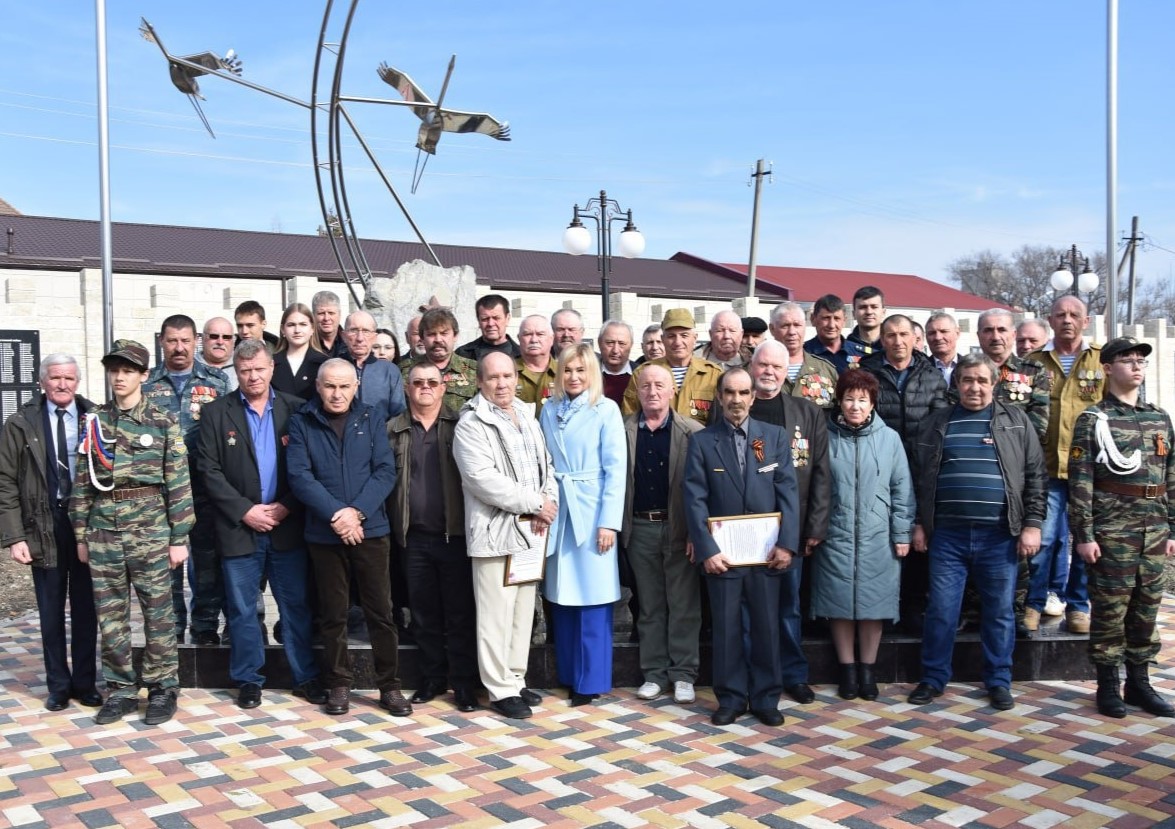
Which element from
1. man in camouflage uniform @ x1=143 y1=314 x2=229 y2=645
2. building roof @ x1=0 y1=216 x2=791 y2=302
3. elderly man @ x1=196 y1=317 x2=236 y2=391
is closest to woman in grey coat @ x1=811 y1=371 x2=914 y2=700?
man in camouflage uniform @ x1=143 y1=314 x2=229 y2=645

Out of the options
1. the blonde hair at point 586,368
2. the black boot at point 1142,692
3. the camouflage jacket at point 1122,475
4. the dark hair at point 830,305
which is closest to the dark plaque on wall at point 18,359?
the blonde hair at point 586,368

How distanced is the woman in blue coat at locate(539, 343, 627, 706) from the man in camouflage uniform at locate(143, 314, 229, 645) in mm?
1975

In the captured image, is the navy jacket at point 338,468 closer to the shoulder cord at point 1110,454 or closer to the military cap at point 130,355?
the military cap at point 130,355

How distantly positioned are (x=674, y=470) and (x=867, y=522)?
1.05m

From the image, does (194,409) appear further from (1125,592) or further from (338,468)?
(1125,592)

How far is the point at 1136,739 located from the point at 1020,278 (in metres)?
55.2

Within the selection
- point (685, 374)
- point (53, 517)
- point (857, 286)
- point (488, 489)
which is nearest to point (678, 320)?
point (685, 374)

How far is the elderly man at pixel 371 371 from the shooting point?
6.40 meters

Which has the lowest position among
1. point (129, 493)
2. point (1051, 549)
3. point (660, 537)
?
point (1051, 549)

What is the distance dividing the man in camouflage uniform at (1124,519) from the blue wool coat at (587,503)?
238cm

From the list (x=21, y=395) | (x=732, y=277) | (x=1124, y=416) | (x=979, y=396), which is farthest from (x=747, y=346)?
(x=732, y=277)

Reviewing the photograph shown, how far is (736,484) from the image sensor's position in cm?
533

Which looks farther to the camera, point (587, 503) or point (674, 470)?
point (674, 470)

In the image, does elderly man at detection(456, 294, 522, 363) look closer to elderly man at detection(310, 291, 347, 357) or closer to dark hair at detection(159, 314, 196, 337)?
elderly man at detection(310, 291, 347, 357)
